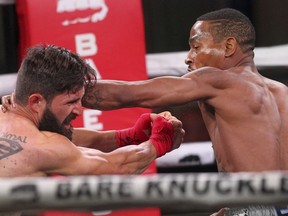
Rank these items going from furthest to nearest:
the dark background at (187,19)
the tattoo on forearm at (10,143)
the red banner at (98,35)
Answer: the dark background at (187,19) → the red banner at (98,35) → the tattoo on forearm at (10,143)

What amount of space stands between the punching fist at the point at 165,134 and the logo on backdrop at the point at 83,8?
1235 mm

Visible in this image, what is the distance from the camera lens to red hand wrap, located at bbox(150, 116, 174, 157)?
→ 88.9 inches

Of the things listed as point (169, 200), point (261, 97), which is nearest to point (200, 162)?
point (261, 97)

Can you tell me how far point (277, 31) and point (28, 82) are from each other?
242 centimetres

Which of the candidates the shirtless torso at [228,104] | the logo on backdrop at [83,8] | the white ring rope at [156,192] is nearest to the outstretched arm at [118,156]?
the shirtless torso at [228,104]

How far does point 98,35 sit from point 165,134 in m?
1.34

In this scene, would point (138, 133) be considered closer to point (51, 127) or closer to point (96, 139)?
point (96, 139)

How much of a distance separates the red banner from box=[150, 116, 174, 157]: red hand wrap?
1.20 m

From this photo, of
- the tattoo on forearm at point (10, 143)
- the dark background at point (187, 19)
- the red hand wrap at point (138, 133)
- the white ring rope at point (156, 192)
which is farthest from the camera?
the dark background at point (187, 19)

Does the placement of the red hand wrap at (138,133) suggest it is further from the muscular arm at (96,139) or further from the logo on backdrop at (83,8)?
the logo on backdrop at (83,8)

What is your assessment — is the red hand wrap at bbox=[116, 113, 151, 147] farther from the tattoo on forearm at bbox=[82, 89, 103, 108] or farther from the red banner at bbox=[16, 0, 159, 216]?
the red banner at bbox=[16, 0, 159, 216]

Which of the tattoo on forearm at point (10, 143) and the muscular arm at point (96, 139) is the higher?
the tattoo on forearm at point (10, 143)

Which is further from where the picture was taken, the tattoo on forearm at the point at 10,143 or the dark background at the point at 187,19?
the dark background at the point at 187,19

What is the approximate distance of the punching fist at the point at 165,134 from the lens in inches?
89.1
